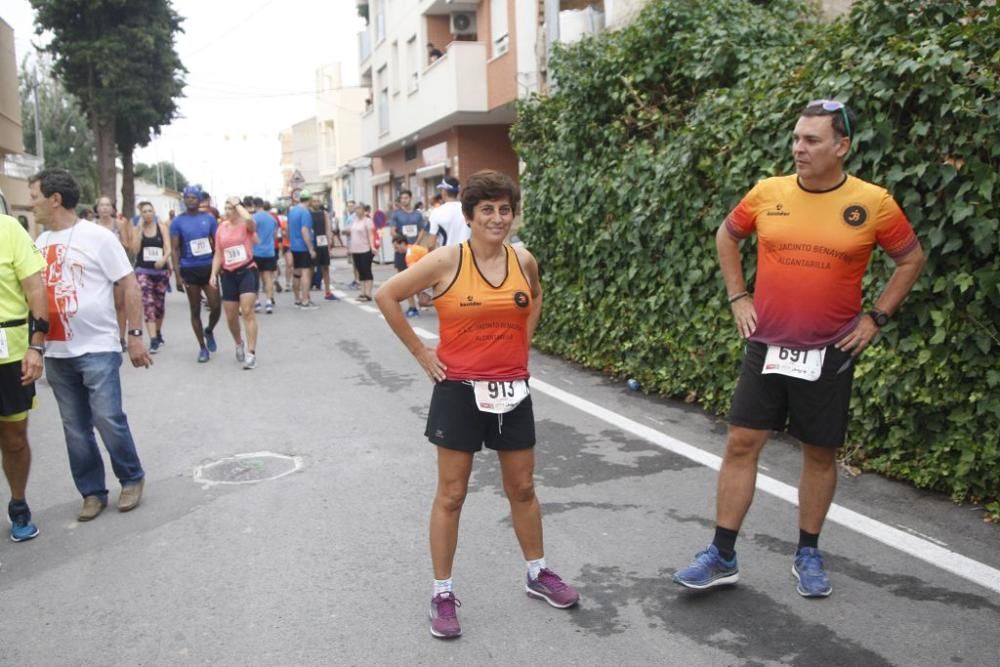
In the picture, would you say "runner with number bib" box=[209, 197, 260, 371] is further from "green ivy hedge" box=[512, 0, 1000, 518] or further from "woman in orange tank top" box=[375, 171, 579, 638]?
"woman in orange tank top" box=[375, 171, 579, 638]

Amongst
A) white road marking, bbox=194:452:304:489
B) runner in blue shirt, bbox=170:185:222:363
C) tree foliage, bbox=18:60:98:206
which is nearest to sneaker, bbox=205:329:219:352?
runner in blue shirt, bbox=170:185:222:363

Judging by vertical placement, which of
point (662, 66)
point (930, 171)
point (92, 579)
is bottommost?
point (92, 579)

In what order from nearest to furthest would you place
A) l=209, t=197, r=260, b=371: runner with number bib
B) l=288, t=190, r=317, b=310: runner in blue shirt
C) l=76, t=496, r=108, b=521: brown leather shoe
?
l=76, t=496, r=108, b=521: brown leather shoe
l=209, t=197, r=260, b=371: runner with number bib
l=288, t=190, r=317, b=310: runner in blue shirt

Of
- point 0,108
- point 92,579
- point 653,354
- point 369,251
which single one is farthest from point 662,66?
point 0,108

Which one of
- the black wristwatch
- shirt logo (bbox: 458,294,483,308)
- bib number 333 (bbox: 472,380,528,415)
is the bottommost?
bib number 333 (bbox: 472,380,528,415)

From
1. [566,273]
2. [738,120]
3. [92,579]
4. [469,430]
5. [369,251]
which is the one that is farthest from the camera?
[369,251]

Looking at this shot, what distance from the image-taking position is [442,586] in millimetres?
3748

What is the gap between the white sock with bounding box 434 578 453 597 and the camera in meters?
3.74

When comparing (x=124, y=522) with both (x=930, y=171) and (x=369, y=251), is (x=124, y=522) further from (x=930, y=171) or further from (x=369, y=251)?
(x=369, y=251)

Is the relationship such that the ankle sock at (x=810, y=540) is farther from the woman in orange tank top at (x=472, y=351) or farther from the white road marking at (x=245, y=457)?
the white road marking at (x=245, y=457)

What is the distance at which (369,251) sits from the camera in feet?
57.8

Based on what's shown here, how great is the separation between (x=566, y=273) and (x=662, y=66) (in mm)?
2324

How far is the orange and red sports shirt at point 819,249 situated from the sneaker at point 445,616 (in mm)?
1718

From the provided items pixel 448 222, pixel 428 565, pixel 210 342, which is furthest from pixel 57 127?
pixel 428 565
